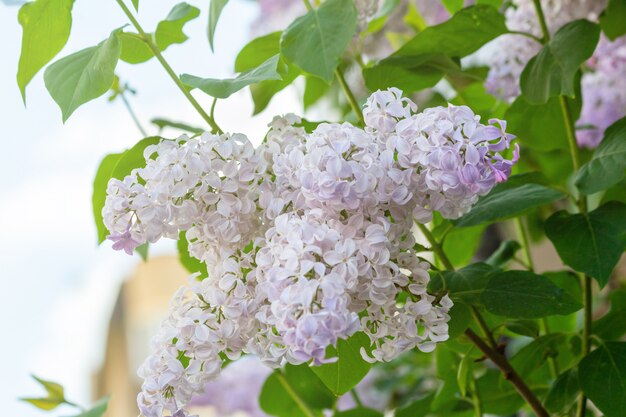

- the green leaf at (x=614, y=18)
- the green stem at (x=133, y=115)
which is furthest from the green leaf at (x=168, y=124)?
the green leaf at (x=614, y=18)

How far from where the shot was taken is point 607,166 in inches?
23.1

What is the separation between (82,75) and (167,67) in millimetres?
79

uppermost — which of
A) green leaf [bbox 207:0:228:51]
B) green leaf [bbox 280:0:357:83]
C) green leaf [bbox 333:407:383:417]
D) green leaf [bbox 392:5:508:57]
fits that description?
green leaf [bbox 207:0:228:51]

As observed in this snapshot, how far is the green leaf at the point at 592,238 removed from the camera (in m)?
0.55

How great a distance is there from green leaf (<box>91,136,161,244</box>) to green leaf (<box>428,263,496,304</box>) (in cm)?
18

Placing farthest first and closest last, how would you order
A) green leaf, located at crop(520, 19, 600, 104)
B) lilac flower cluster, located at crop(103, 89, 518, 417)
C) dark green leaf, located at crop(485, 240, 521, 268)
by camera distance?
dark green leaf, located at crop(485, 240, 521, 268) < green leaf, located at crop(520, 19, 600, 104) < lilac flower cluster, located at crop(103, 89, 518, 417)

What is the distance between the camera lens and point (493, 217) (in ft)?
1.84

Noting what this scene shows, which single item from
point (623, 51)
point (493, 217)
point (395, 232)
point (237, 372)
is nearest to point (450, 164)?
point (395, 232)

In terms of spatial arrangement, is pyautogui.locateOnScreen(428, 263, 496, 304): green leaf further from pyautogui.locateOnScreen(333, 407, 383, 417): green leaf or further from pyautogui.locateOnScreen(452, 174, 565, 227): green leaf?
pyautogui.locateOnScreen(333, 407, 383, 417): green leaf

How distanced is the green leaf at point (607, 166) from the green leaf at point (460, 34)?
0.11m

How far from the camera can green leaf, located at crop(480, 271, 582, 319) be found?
509 millimetres

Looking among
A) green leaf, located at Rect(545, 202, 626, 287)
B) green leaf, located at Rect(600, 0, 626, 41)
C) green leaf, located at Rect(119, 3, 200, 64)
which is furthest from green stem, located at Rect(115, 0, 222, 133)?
green leaf, located at Rect(600, 0, 626, 41)

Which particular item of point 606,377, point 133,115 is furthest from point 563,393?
point 133,115

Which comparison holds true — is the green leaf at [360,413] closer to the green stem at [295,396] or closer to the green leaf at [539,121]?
the green stem at [295,396]
